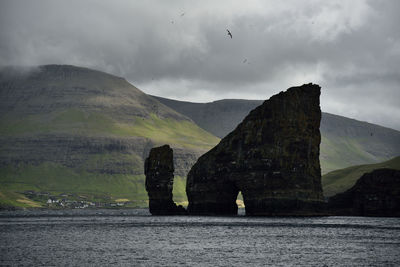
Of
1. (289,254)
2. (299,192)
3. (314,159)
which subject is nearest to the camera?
(289,254)

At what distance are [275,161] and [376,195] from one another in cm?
3583

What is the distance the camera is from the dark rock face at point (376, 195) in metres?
153

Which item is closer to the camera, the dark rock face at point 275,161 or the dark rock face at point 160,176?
the dark rock face at point 275,161

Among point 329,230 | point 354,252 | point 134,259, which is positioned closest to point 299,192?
point 329,230

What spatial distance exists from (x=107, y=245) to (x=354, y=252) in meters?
37.2

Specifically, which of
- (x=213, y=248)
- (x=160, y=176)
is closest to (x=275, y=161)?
(x=160, y=176)

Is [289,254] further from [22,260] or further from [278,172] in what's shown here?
[278,172]

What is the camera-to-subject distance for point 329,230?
11006 centimetres

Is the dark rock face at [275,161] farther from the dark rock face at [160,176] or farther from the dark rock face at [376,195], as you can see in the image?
the dark rock face at [376,195]

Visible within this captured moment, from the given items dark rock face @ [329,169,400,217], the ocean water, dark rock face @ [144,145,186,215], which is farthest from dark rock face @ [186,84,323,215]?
the ocean water

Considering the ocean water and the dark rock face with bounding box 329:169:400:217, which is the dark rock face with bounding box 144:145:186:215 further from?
the dark rock face with bounding box 329:169:400:217

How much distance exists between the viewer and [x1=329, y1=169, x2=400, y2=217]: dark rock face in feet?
502

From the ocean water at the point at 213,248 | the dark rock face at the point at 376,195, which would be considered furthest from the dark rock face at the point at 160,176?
the dark rock face at the point at 376,195

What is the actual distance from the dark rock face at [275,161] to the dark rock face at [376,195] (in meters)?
16.7
